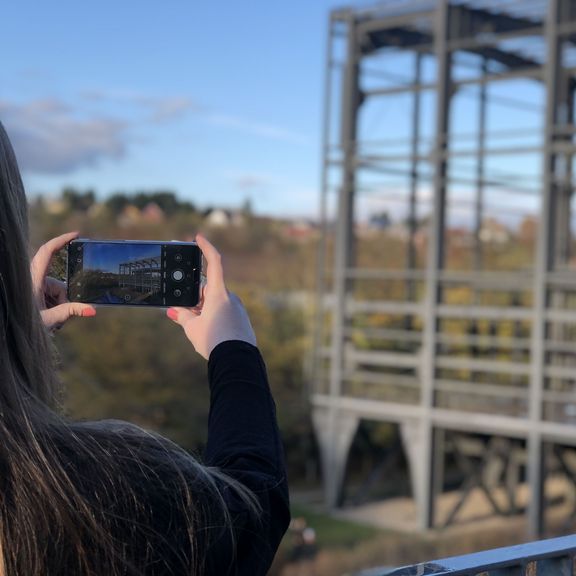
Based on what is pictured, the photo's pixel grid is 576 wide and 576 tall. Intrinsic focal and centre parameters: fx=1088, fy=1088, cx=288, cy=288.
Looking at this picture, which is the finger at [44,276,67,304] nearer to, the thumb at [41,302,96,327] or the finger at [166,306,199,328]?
the thumb at [41,302,96,327]

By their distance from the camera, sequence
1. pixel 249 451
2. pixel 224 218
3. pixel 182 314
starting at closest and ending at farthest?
1. pixel 249 451
2. pixel 182 314
3. pixel 224 218

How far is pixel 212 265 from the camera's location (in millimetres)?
1431

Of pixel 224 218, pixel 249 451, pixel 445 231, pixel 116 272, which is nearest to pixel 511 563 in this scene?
pixel 249 451

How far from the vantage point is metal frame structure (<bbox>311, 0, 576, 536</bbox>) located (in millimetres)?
13070

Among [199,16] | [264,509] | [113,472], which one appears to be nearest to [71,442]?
[113,472]

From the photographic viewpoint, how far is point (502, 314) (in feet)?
44.2

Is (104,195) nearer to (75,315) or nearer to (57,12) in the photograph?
(57,12)

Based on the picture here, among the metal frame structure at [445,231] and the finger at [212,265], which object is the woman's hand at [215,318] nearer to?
the finger at [212,265]

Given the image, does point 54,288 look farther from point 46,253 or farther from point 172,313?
point 172,313

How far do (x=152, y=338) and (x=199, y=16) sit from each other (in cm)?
2207

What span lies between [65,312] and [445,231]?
13.4m

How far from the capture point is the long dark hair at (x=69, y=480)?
1071mm

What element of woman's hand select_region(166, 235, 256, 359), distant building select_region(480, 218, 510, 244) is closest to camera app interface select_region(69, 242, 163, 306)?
woman's hand select_region(166, 235, 256, 359)

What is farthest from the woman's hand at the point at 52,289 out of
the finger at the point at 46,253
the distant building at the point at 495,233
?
the distant building at the point at 495,233
